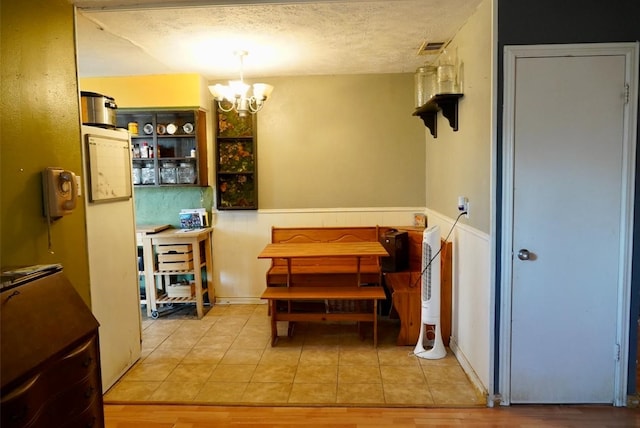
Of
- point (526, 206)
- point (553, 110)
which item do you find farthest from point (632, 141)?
point (526, 206)

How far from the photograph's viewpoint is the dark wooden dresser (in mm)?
1538

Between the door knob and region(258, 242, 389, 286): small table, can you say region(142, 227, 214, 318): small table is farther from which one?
the door knob

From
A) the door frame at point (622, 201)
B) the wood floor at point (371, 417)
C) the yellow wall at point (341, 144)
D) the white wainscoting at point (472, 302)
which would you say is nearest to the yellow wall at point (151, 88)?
the yellow wall at point (341, 144)

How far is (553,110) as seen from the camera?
2518 millimetres

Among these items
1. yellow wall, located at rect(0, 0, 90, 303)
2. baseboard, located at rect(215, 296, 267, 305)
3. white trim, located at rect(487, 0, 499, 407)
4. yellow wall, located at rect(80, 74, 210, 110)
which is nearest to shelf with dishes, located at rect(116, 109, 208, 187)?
yellow wall, located at rect(80, 74, 210, 110)

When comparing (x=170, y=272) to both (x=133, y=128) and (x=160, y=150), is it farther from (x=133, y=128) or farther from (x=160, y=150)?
(x=133, y=128)

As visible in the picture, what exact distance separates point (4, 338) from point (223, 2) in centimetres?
210

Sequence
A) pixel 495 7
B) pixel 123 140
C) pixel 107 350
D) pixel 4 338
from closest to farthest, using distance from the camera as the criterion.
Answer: pixel 4 338 → pixel 495 7 → pixel 107 350 → pixel 123 140

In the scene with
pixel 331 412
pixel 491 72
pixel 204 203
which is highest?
pixel 491 72

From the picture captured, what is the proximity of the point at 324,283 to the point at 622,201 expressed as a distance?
2.48 meters

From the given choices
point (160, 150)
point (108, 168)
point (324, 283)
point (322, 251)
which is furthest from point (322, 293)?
point (160, 150)

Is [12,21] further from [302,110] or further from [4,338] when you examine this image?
[302,110]

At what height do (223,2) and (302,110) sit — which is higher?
(223,2)

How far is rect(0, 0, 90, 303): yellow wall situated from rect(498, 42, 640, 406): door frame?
100 inches
